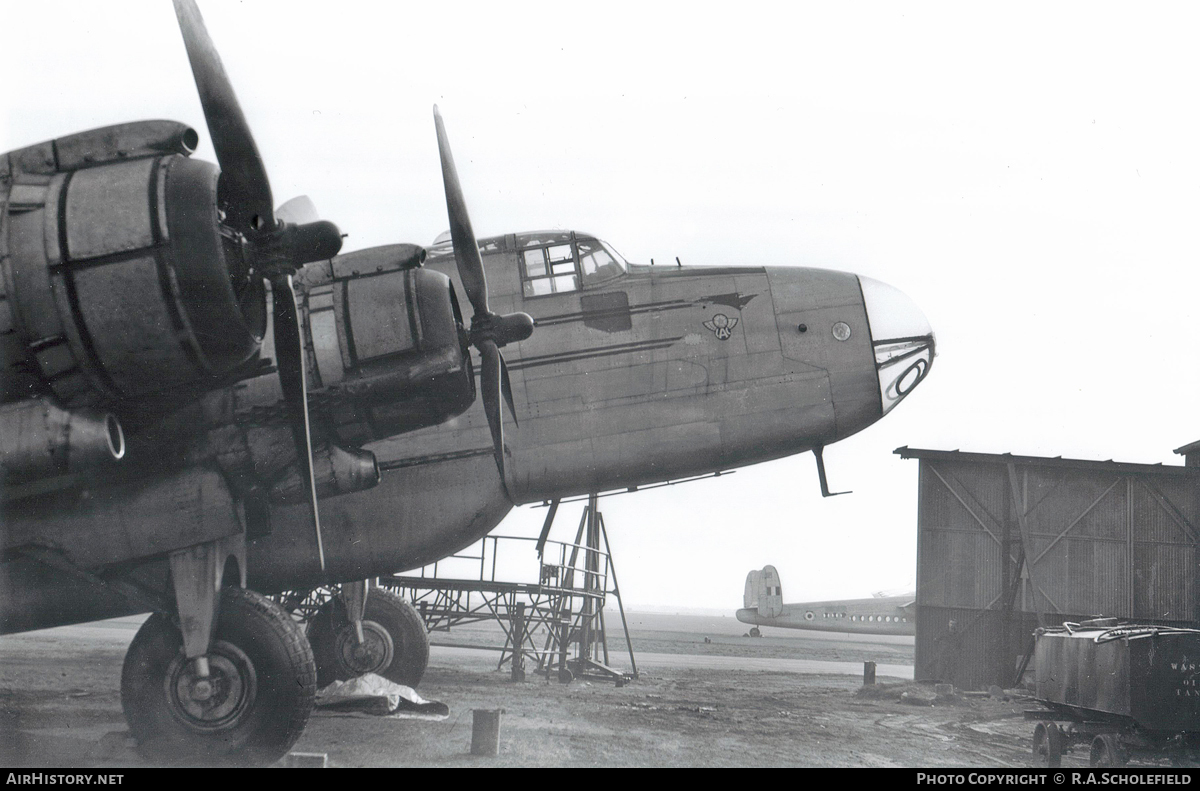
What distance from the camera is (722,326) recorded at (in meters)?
12.1

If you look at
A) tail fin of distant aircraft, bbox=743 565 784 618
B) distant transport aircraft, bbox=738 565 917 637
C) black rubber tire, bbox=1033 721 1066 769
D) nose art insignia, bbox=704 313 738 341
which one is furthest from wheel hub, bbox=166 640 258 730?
tail fin of distant aircraft, bbox=743 565 784 618

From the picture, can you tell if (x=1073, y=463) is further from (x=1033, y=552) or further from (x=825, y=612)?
(x=825, y=612)

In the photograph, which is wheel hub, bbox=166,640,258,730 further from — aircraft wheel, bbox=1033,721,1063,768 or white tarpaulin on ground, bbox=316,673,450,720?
aircraft wheel, bbox=1033,721,1063,768

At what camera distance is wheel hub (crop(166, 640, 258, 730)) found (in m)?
9.84

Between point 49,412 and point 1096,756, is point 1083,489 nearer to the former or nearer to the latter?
point 1096,756

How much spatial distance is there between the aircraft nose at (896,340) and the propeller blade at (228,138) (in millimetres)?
6886

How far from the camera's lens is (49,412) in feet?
28.2

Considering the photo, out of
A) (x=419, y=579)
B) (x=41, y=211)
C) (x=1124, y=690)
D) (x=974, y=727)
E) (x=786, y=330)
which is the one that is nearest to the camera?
(x=41, y=211)

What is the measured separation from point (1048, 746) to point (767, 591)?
63.2 metres

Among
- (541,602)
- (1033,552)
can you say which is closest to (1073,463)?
(1033,552)

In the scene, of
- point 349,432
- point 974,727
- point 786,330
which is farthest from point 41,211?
point 974,727

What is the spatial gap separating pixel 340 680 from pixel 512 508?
4568mm

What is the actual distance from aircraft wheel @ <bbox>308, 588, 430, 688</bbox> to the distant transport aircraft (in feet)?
188

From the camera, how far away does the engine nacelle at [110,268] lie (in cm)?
824
